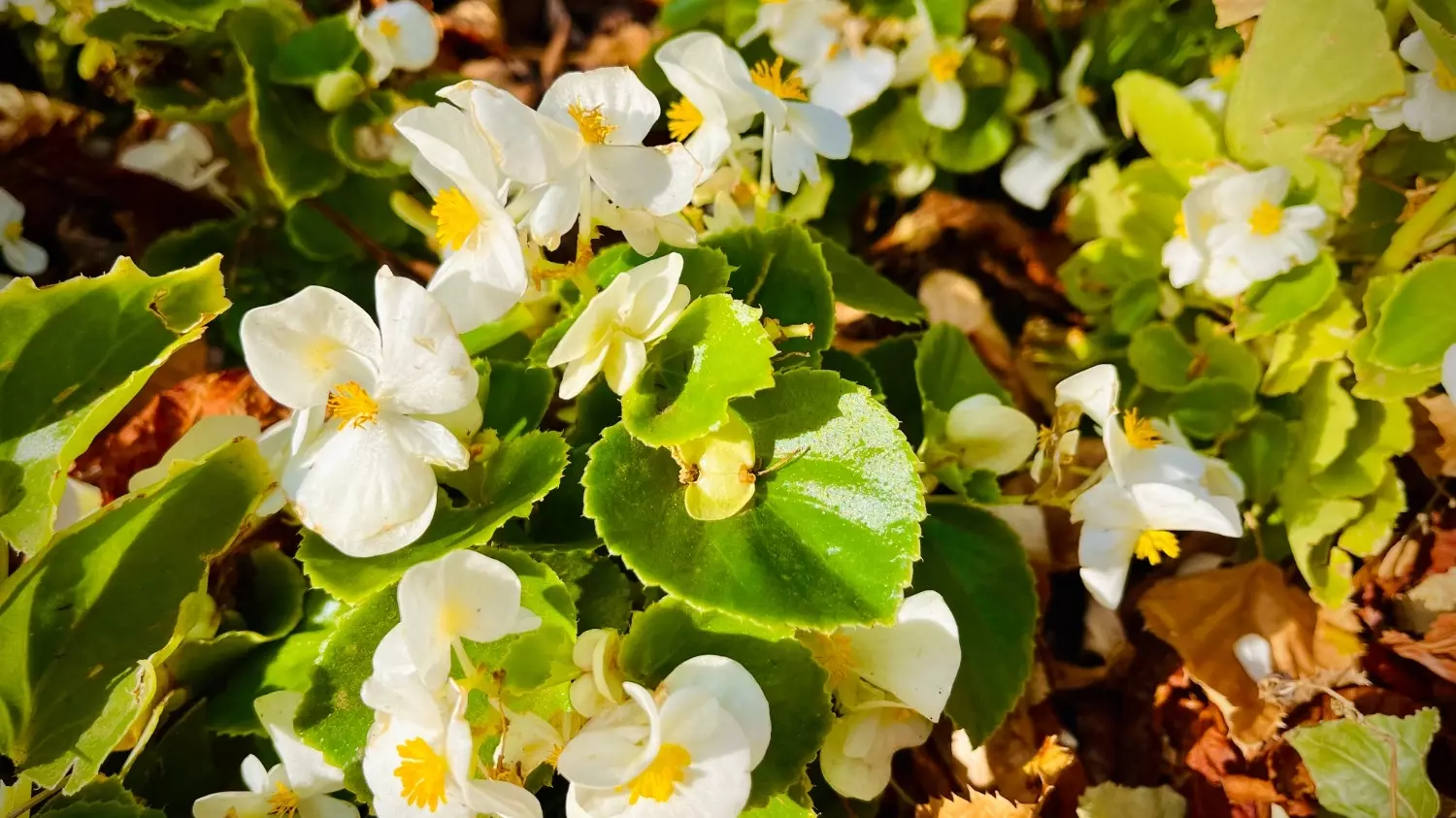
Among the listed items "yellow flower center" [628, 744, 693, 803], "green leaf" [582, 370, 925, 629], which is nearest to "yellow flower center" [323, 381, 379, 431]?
"green leaf" [582, 370, 925, 629]

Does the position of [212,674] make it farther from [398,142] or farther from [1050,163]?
[1050,163]

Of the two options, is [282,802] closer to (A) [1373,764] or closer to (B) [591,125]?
(B) [591,125]

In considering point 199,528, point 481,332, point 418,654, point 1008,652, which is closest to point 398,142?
point 481,332

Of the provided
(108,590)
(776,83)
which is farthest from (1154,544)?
(108,590)

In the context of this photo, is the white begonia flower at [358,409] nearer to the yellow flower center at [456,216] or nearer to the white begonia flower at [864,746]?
the yellow flower center at [456,216]

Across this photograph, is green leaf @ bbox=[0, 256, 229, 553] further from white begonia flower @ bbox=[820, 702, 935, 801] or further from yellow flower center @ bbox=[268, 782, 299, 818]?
white begonia flower @ bbox=[820, 702, 935, 801]

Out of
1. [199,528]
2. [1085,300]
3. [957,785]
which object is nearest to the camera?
[199,528]

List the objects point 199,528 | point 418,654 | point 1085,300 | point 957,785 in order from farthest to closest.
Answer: point 1085,300 < point 957,785 < point 199,528 < point 418,654
